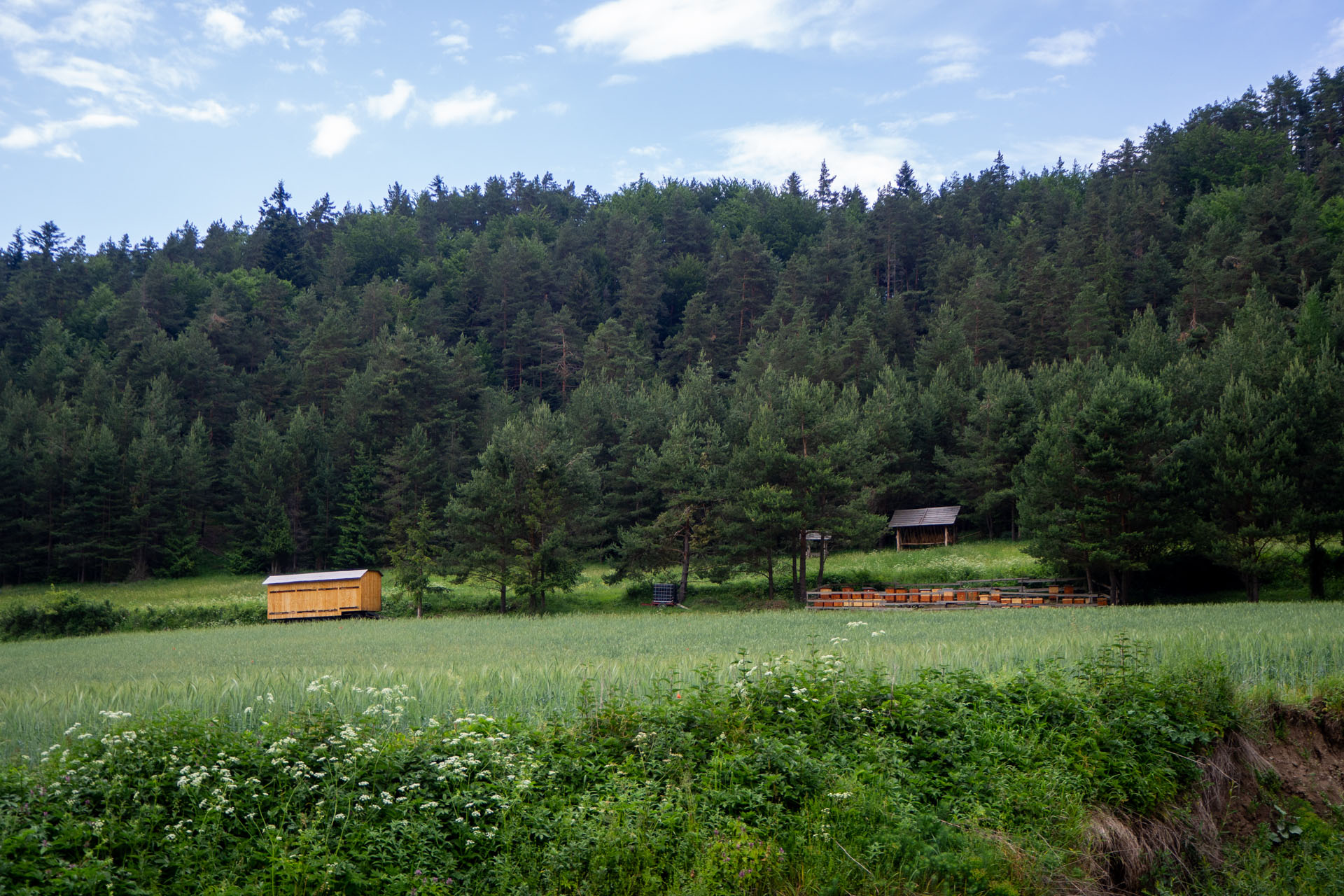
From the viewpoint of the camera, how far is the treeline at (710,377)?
40.4m

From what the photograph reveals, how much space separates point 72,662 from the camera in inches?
866

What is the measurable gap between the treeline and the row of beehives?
5.76 ft

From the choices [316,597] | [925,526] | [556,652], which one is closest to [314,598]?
[316,597]

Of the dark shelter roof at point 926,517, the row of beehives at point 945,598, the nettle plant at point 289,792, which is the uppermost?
the nettle plant at point 289,792

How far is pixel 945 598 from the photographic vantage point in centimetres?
3956

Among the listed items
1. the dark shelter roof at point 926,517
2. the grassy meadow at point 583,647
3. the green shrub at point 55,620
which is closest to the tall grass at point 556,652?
the grassy meadow at point 583,647

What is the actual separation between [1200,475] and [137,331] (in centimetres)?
8680

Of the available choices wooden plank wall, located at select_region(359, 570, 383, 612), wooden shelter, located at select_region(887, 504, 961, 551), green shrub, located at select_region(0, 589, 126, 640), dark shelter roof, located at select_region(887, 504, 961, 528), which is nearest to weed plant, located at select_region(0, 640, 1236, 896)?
green shrub, located at select_region(0, 589, 126, 640)

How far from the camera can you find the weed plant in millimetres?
7227

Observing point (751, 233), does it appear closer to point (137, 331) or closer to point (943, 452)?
point (943, 452)

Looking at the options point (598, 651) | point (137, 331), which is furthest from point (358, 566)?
point (598, 651)

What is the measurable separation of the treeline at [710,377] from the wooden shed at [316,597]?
3153 mm

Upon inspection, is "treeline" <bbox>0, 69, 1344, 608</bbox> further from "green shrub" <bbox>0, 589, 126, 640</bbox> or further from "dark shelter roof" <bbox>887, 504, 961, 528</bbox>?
"green shrub" <bbox>0, 589, 126, 640</bbox>

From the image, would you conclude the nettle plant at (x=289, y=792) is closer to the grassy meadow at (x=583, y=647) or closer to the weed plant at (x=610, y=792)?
the weed plant at (x=610, y=792)
